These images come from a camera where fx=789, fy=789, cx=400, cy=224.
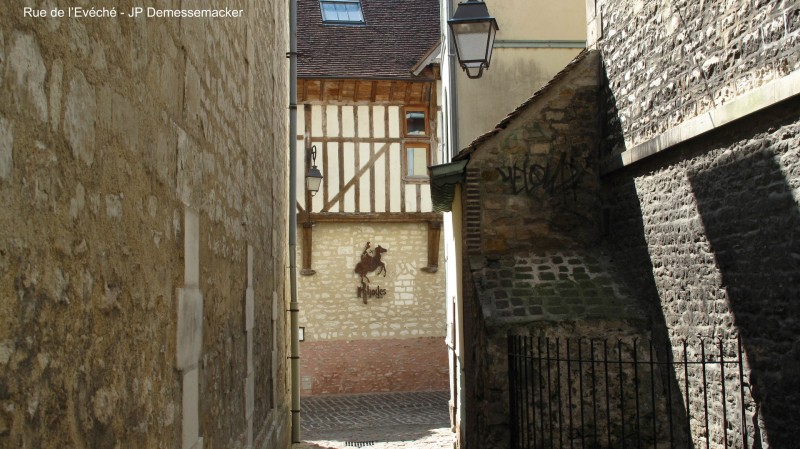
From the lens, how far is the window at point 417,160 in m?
15.9

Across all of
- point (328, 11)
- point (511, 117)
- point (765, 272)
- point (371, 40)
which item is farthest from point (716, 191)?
point (328, 11)

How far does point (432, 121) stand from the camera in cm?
1612

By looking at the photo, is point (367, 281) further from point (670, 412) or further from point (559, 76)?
point (670, 412)

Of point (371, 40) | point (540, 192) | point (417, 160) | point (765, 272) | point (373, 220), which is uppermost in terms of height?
point (371, 40)

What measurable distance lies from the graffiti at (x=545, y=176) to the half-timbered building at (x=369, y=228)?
8.44m

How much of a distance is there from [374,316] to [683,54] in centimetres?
1140

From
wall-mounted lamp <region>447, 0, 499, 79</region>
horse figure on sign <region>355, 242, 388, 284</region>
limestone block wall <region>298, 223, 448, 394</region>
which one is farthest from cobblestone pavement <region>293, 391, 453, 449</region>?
wall-mounted lamp <region>447, 0, 499, 79</region>

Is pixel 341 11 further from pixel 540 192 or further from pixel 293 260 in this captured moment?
pixel 540 192

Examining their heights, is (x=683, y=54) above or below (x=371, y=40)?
below

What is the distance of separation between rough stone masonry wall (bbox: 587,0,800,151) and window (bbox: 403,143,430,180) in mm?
8573

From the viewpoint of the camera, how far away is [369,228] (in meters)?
16.1

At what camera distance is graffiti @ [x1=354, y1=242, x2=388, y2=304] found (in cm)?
1622

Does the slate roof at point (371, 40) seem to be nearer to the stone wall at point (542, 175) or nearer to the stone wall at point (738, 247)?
the stone wall at point (542, 175)

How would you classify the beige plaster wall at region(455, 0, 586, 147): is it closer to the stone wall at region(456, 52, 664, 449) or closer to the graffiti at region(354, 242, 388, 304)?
the stone wall at region(456, 52, 664, 449)
